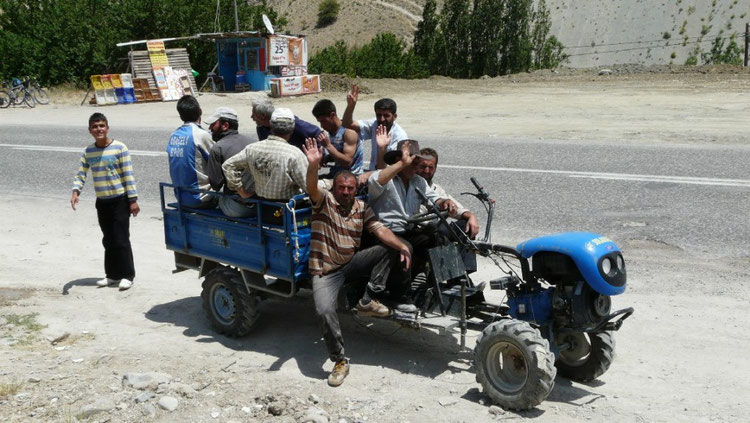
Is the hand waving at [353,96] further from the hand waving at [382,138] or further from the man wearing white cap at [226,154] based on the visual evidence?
the man wearing white cap at [226,154]

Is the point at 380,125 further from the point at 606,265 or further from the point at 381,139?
the point at 606,265

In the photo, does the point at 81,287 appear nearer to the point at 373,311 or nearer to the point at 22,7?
the point at 373,311

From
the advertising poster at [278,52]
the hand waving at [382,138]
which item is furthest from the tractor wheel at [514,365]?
the advertising poster at [278,52]

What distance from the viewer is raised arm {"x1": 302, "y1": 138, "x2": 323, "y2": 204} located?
5.55 meters

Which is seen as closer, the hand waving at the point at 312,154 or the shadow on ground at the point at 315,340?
the hand waving at the point at 312,154

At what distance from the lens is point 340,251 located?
574cm

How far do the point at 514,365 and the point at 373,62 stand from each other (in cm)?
3981

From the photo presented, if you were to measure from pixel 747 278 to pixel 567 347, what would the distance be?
10.5 ft

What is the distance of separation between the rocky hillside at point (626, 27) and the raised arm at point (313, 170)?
203 ft

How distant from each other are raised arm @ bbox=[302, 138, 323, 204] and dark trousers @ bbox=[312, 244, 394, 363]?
55 centimetres

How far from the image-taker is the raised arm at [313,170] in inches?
218

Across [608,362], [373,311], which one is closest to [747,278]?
[608,362]

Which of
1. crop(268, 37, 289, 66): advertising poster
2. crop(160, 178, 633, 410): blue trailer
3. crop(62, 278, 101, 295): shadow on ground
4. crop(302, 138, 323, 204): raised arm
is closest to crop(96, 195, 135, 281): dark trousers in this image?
crop(62, 278, 101, 295): shadow on ground

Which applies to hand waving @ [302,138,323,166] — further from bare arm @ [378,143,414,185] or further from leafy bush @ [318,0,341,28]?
leafy bush @ [318,0,341,28]
